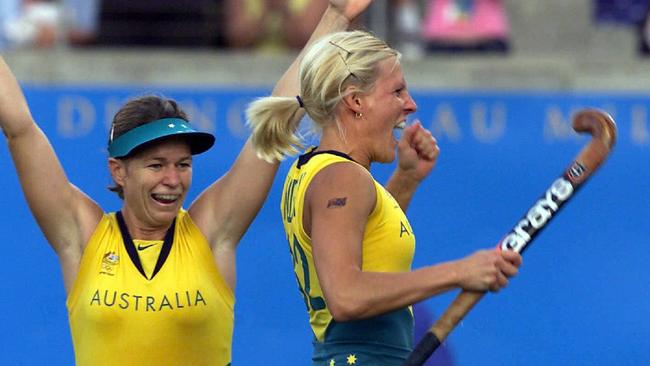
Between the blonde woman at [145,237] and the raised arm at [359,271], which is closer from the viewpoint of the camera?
the raised arm at [359,271]

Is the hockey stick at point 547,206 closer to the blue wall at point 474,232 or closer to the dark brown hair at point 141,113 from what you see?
the dark brown hair at point 141,113

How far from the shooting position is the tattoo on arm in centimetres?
300

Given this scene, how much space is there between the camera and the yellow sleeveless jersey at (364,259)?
10.2ft

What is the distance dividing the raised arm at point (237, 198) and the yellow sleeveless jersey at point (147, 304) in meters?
0.08

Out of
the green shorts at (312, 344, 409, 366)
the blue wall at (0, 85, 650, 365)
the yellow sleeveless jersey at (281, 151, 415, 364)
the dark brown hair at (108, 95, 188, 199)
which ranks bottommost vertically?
the green shorts at (312, 344, 409, 366)

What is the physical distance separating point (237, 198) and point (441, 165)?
3.20m

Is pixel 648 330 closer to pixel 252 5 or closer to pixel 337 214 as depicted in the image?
pixel 252 5

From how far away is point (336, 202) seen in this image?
3010mm

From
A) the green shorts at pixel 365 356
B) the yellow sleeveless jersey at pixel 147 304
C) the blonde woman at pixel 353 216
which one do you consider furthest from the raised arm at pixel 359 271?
the yellow sleeveless jersey at pixel 147 304

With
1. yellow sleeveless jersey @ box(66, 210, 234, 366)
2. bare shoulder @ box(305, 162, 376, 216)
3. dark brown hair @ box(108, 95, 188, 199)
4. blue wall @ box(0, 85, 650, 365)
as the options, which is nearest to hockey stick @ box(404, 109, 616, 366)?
bare shoulder @ box(305, 162, 376, 216)

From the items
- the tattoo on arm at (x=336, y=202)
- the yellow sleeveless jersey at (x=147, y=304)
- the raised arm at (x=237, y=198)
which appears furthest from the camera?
the raised arm at (x=237, y=198)

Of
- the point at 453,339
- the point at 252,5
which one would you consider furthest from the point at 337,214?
the point at 252,5

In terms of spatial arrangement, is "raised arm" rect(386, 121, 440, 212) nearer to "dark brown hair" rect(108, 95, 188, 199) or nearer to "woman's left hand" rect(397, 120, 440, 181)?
"woman's left hand" rect(397, 120, 440, 181)

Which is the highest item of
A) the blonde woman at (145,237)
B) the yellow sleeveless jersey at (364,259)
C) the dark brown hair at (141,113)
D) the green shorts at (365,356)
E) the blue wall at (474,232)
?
the blue wall at (474,232)
